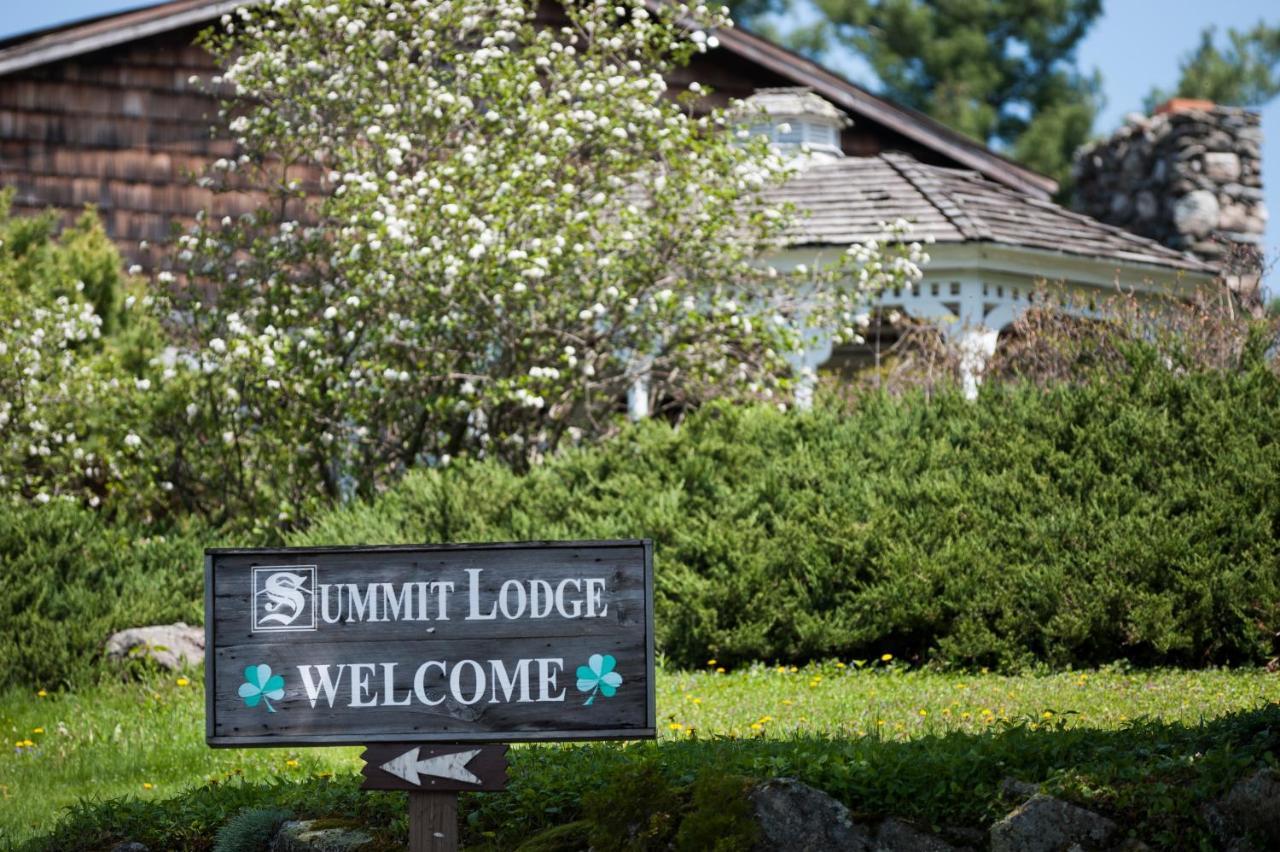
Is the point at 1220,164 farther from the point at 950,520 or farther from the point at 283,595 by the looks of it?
the point at 283,595

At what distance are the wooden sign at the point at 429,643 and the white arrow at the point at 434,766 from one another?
0.06 metres

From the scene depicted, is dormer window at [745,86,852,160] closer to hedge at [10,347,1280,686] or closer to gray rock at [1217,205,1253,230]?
gray rock at [1217,205,1253,230]

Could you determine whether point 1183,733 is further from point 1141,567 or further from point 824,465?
point 824,465

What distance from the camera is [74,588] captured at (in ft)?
31.2

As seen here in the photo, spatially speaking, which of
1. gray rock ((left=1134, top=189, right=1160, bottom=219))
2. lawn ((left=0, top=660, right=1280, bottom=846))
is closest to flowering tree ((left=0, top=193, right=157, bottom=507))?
lawn ((left=0, top=660, right=1280, bottom=846))

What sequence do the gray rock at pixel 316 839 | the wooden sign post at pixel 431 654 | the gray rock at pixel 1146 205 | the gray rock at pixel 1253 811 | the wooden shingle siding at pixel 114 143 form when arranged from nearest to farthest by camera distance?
the gray rock at pixel 1253 811, the wooden sign post at pixel 431 654, the gray rock at pixel 316 839, the wooden shingle siding at pixel 114 143, the gray rock at pixel 1146 205

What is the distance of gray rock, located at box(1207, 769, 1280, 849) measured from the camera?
14.5 ft

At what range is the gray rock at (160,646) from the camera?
9.10 meters

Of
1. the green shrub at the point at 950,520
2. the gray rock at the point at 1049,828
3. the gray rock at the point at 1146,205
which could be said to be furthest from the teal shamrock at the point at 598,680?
the gray rock at the point at 1146,205

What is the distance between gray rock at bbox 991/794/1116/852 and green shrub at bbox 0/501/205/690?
20.6ft

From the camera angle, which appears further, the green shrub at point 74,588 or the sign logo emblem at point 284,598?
the green shrub at point 74,588

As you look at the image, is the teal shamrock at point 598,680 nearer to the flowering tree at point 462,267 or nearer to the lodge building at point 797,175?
the flowering tree at point 462,267

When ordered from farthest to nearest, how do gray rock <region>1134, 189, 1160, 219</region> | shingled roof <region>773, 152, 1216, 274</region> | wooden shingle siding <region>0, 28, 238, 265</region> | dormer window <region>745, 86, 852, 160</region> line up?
gray rock <region>1134, 189, 1160, 219</region> < dormer window <region>745, 86, 852, 160</region> < wooden shingle siding <region>0, 28, 238, 265</region> < shingled roof <region>773, 152, 1216, 274</region>

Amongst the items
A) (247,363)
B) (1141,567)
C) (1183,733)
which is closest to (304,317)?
(247,363)
